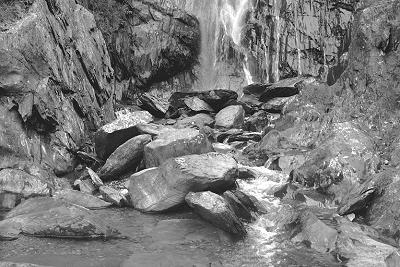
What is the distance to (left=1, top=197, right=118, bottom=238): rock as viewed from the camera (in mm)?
8852

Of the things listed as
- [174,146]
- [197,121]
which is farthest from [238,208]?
[197,121]

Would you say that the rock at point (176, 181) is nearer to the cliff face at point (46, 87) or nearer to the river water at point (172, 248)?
the river water at point (172, 248)

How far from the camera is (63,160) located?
1381 centimetres

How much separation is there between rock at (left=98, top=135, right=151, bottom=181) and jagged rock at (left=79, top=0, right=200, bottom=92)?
36.9ft

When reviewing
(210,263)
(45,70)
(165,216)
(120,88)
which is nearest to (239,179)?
(165,216)

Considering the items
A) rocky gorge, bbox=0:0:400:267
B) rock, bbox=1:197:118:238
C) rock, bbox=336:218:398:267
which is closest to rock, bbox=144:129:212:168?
rocky gorge, bbox=0:0:400:267

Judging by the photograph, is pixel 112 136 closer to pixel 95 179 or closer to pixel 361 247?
pixel 95 179

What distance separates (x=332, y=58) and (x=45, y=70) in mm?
16068

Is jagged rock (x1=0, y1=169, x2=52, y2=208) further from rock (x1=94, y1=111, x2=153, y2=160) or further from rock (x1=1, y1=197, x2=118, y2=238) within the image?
rock (x1=94, y1=111, x2=153, y2=160)

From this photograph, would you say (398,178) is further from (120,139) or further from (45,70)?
→ (45,70)

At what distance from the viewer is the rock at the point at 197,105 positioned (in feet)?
71.6

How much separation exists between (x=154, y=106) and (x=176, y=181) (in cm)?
1195

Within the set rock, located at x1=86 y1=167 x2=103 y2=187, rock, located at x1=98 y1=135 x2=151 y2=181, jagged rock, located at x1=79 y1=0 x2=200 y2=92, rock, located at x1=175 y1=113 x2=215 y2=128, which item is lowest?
rock, located at x1=86 y1=167 x2=103 y2=187

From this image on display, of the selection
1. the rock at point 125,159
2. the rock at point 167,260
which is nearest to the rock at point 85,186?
the rock at point 125,159
